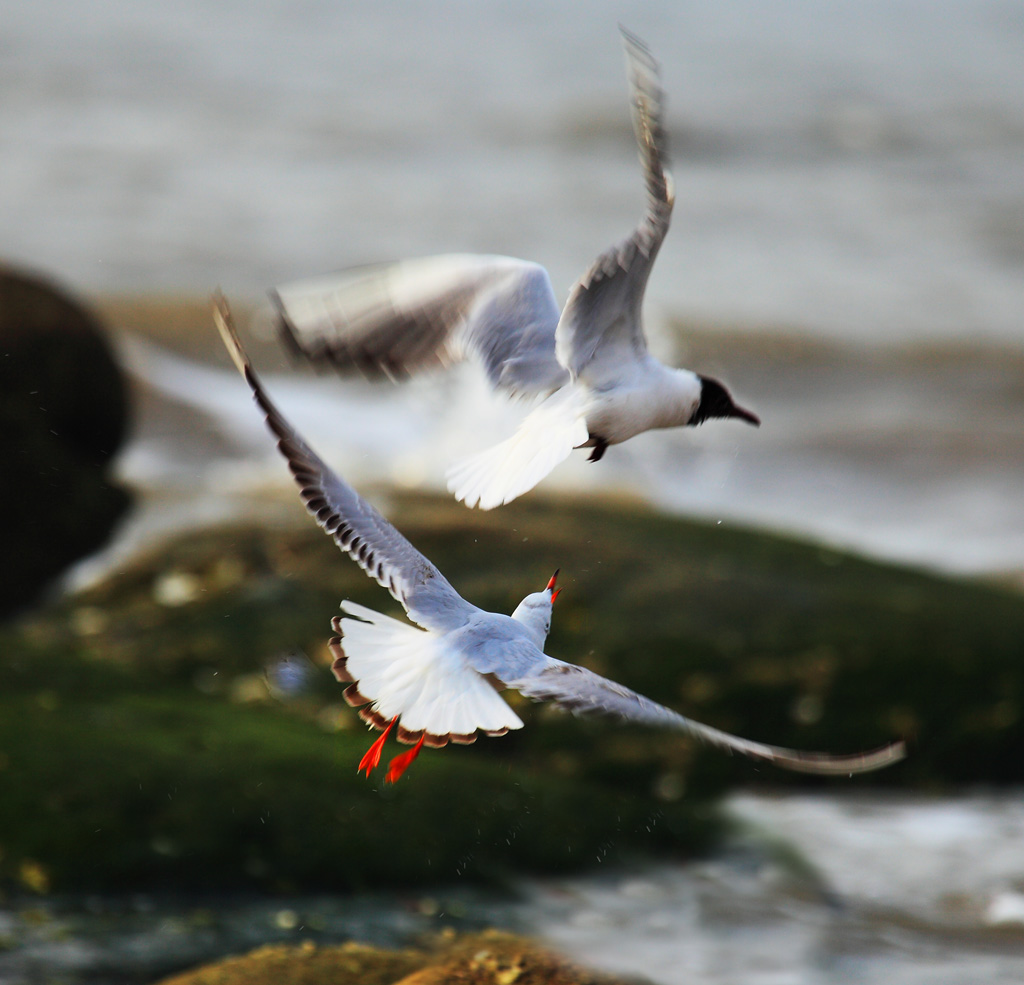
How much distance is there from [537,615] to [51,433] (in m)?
5.47

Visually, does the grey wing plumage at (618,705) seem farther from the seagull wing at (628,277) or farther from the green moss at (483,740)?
the green moss at (483,740)

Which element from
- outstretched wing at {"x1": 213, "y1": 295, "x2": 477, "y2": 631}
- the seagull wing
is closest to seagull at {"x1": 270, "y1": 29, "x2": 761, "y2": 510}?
the seagull wing

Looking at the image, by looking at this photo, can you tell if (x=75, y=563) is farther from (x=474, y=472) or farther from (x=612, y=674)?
(x=474, y=472)

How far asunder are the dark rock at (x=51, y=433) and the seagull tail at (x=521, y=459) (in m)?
5.26

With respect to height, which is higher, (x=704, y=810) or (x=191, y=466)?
(x=191, y=466)

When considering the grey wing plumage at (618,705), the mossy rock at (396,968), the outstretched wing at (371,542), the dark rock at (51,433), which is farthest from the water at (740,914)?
the dark rock at (51,433)

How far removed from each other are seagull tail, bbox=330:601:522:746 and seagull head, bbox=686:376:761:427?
84 centimetres

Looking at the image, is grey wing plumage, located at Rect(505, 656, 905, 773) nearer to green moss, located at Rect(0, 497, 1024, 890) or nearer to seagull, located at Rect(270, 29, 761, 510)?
seagull, located at Rect(270, 29, 761, 510)

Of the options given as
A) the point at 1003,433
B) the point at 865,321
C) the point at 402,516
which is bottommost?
the point at 402,516

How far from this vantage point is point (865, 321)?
16953 mm

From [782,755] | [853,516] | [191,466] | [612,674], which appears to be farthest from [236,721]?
[853,516]

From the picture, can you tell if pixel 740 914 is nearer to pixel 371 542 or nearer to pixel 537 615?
pixel 537 615

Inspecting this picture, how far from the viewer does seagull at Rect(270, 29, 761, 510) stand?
3004 millimetres

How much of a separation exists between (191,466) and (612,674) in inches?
225
